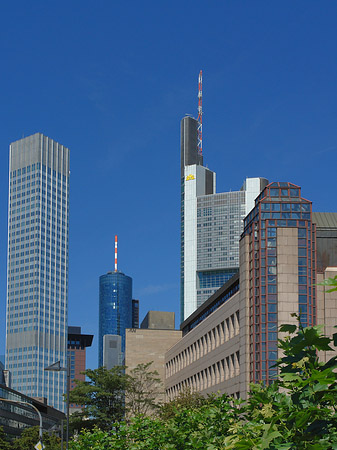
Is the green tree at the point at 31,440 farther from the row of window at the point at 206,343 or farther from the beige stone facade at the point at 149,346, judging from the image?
the row of window at the point at 206,343

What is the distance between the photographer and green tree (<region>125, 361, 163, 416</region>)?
113688 millimetres

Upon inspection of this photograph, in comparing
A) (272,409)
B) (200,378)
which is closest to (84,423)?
(200,378)

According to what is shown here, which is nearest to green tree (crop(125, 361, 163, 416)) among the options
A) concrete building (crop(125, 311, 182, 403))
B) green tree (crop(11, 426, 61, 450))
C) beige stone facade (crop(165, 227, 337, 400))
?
concrete building (crop(125, 311, 182, 403))

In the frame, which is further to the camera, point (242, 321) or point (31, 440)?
point (31, 440)

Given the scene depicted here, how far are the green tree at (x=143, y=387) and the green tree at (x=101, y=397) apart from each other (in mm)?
8510

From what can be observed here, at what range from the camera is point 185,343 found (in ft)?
378

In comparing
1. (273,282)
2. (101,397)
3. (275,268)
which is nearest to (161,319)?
(101,397)

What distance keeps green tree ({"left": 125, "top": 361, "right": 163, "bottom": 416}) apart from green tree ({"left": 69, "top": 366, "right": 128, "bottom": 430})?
27.9 ft

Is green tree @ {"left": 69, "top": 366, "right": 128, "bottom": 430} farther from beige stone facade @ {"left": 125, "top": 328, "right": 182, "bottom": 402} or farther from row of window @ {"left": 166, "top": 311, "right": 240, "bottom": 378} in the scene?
beige stone facade @ {"left": 125, "top": 328, "right": 182, "bottom": 402}

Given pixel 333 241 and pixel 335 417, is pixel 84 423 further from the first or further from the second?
pixel 335 417

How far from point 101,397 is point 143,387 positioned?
27.5 meters

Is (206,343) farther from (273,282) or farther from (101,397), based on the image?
(273,282)

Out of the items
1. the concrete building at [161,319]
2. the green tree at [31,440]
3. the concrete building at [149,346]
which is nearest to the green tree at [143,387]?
the concrete building at [149,346]

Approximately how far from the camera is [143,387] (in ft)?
420
